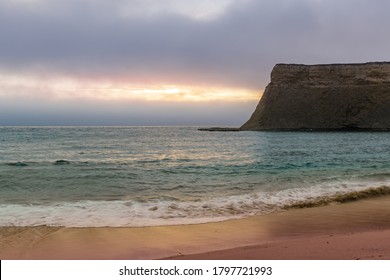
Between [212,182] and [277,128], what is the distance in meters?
88.4

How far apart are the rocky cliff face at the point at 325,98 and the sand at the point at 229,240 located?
94725 mm

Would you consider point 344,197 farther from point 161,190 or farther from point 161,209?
point 161,190

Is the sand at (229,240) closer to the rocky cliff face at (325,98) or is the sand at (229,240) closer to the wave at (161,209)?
the wave at (161,209)

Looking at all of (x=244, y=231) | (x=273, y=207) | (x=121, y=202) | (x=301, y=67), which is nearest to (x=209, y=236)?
(x=244, y=231)

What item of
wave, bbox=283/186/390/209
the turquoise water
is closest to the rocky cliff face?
the turquoise water

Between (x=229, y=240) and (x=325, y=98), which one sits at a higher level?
(x=325, y=98)

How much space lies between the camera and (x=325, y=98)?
335 feet

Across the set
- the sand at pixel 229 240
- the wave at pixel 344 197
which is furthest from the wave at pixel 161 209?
the sand at pixel 229 240

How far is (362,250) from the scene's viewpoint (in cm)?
514

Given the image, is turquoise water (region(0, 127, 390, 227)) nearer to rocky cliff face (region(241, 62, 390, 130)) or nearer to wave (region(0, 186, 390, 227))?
wave (region(0, 186, 390, 227))

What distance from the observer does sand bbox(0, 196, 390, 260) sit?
5.42 m

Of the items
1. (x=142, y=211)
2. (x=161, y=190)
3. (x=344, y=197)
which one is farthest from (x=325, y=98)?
(x=142, y=211)

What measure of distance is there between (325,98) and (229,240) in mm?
102259

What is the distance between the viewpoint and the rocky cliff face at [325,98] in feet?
322
